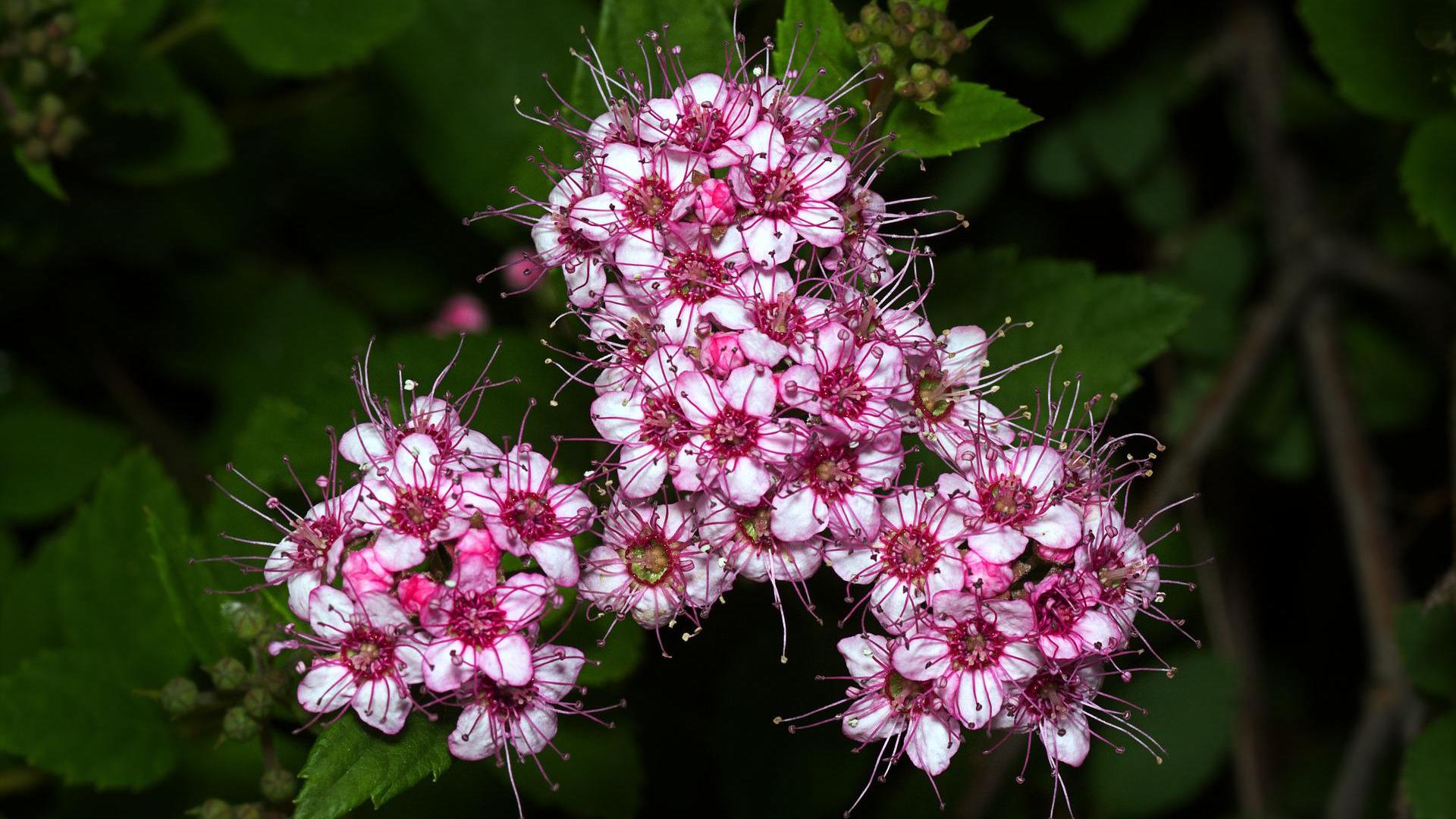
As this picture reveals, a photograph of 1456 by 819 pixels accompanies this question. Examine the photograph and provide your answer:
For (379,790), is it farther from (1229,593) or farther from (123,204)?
(1229,593)

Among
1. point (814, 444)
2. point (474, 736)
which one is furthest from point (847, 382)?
point (474, 736)

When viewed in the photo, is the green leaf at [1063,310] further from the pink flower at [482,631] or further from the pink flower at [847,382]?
the pink flower at [482,631]

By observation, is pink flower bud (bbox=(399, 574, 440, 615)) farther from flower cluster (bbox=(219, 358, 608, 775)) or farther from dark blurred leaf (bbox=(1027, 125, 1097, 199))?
dark blurred leaf (bbox=(1027, 125, 1097, 199))

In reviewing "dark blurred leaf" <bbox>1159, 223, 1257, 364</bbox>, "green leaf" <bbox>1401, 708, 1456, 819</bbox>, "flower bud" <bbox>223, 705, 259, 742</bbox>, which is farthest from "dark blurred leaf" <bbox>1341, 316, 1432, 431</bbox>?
"flower bud" <bbox>223, 705, 259, 742</bbox>

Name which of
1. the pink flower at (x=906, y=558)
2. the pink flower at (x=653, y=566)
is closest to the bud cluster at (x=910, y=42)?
the pink flower at (x=906, y=558)

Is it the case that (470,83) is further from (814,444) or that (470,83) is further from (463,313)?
(814,444)

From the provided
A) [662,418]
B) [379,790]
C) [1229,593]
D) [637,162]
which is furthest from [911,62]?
[1229,593]

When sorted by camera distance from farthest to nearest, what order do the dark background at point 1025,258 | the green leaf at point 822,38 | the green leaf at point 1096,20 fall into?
the green leaf at point 1096,20 < the dark background at point 1025,258 < the green leaf at point 822,38
